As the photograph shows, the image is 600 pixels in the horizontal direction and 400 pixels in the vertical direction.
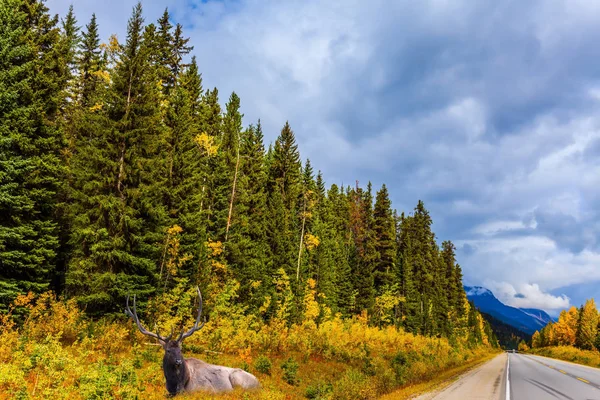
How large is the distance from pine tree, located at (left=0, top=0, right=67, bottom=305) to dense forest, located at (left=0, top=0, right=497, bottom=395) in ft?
0.24

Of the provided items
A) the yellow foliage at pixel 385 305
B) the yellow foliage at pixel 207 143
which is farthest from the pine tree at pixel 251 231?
the yellow foliage at pixel 385 305

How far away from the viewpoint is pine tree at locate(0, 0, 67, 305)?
14117 mm

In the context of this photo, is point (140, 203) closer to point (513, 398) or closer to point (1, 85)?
point (1, 85)

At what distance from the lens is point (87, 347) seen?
1238cm

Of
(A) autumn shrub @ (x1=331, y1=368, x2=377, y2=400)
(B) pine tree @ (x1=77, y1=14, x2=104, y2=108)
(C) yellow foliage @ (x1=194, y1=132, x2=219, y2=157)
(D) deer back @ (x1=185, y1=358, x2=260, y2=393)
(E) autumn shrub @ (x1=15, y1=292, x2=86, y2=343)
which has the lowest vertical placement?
(A) autumn shrub @ (x1=331, y1=368, x2=377, y2=400)

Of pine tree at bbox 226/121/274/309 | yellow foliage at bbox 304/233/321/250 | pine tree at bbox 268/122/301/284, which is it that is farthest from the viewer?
yellow foliage at bbox 304/233/321/250

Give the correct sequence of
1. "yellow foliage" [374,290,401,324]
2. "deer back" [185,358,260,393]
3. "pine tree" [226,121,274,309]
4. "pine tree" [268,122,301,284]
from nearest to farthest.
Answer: "deer back" [185,358,260,393], "pine tree" [226,121,274,309], "pine tree" [268,122,301,284], "yellow foliage" [374,290,401,324]

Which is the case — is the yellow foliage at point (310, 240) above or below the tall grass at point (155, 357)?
above

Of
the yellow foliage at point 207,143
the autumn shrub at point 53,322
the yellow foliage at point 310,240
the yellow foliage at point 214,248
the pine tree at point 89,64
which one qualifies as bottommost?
the autumn shrub at point 53,322

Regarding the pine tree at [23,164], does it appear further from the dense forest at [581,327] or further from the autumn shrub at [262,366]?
the dense forest at [581,327]

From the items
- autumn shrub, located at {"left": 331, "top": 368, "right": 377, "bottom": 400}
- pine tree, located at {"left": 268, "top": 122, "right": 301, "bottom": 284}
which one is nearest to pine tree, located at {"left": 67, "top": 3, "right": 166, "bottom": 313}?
autumn shrub, located at {"left": 331, "top": 368, "right": 377, "bottom": 400}

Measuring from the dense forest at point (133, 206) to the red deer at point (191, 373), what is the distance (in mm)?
3179

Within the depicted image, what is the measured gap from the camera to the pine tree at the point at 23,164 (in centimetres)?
1412

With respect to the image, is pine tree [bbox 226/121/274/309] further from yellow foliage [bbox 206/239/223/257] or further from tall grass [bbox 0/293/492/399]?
tall grass [bbox 0/293/492/399]
